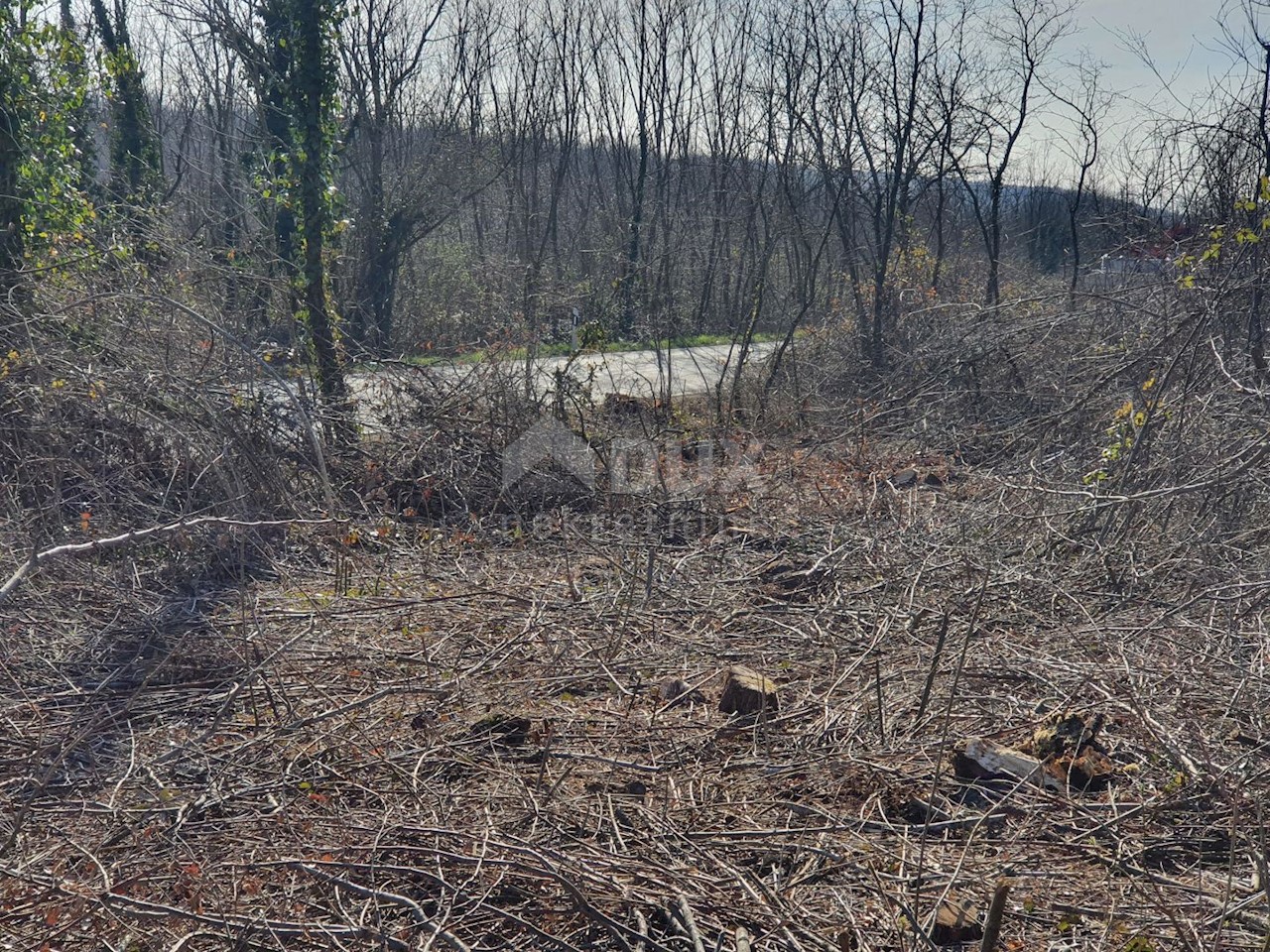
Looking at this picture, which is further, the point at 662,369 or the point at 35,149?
the point at 662,369

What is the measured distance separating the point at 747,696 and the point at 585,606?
1300mm

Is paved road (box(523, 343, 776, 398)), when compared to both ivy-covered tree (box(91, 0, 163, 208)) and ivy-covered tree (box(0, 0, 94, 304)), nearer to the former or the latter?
ivy-covered tree (box(0, 0, 94, 304))

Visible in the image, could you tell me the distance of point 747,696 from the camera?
3.84 m

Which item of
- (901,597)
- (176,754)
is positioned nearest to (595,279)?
(901,597)

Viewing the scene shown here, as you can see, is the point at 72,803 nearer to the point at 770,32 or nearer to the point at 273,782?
the point at 273,782

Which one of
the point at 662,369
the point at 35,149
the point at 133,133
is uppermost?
the point at 133,133

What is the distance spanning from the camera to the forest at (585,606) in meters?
2.74

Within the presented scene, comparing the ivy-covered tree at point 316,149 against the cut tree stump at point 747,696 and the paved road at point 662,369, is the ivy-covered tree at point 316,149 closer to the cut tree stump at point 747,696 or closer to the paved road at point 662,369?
the paved road at point 662,369

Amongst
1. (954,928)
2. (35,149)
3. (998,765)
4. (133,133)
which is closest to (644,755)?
(998,765)

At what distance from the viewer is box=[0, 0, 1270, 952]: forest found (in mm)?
2742

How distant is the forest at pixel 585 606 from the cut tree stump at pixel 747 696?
0.01m

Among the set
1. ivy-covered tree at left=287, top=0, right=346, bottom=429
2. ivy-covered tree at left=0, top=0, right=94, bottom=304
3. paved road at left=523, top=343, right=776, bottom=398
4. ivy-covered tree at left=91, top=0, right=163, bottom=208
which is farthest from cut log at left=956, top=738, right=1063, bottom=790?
ivy-covered tree at left=91, top=0, right=163, bottom=208

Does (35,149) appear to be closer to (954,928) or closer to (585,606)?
(585,606)

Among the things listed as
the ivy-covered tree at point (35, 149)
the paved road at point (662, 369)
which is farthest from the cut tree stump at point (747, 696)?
the ivy-covered tree at point (35, 149)
